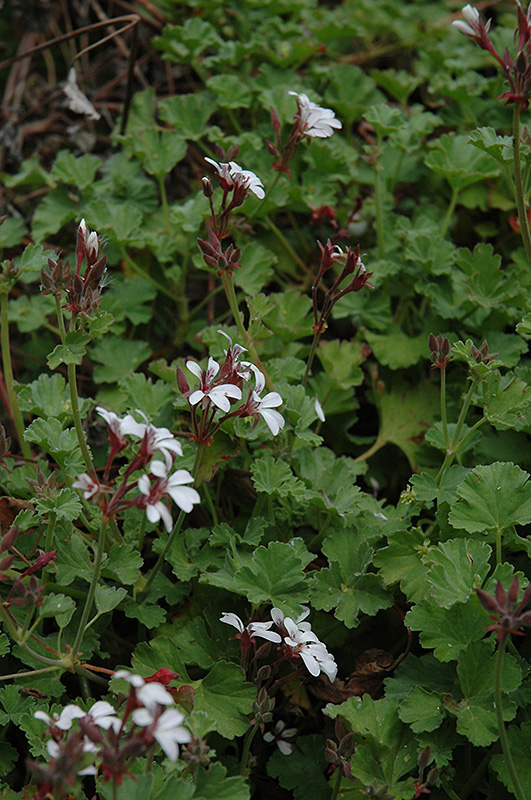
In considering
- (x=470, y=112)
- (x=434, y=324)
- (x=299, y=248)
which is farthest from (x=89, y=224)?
(x=470, y=112)

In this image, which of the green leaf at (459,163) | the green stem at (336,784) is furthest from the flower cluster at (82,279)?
the green leaf at (459,163)

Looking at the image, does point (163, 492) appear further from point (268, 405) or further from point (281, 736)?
point (281, 736)

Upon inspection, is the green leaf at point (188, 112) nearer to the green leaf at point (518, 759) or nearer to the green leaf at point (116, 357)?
the green leaf at point (116, 357)

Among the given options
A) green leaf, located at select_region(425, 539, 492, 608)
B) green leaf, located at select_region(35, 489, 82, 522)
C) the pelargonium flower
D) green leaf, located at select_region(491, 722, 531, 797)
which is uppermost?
the pelargonium flower

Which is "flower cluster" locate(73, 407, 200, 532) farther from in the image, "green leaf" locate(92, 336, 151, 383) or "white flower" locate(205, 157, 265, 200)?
"green leaf" locate(92, 336, 151, 383)

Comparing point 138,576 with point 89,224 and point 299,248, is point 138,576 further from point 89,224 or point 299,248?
point 299,248

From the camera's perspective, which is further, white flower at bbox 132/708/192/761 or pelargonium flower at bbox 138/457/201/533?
pelargonium flower at bbox 138/457/201/533

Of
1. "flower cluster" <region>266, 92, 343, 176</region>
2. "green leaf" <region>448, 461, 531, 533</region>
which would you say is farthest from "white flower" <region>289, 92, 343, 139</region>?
"green leaf" <region>448, 461, 531, 533</region>

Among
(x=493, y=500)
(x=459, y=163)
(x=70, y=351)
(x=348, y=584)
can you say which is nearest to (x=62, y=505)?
(x=70, y=351)
